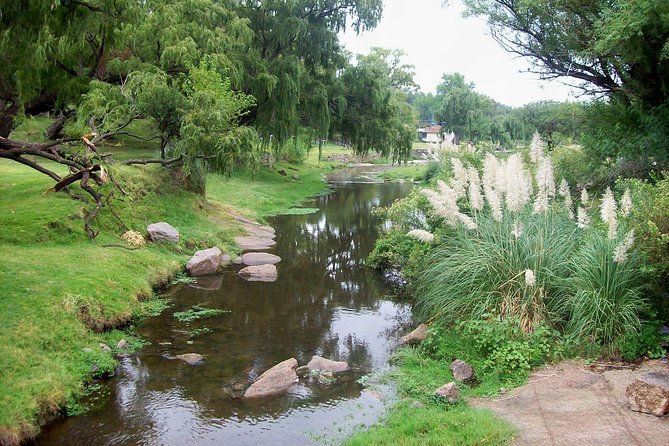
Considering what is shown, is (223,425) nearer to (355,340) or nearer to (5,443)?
(5,443)

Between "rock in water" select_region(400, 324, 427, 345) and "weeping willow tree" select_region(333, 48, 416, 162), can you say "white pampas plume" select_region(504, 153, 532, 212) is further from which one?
"weeping willow tree" select_region(333, 48, 416, 162)

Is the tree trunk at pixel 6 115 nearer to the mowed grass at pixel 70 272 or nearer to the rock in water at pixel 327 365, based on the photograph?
the mowed grass at pixel 70 272

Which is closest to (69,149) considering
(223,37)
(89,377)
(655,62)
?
(223,37)

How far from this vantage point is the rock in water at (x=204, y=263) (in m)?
14.3

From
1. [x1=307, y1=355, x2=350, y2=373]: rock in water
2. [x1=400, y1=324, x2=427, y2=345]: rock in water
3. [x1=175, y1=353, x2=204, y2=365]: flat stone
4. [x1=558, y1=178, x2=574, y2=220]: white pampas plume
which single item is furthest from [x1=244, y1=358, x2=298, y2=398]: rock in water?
[x1=558, y1=178, x2=574, y2=220]: white pampas plume

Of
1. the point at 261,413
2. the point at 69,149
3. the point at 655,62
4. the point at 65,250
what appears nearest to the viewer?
the point at 261,413

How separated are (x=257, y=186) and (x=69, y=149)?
50.4ft

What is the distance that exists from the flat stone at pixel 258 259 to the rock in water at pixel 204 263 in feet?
4.21

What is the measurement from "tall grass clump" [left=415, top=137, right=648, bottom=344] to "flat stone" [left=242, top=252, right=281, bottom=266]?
7405 millimetres

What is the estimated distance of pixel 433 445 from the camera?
5859 millimetres

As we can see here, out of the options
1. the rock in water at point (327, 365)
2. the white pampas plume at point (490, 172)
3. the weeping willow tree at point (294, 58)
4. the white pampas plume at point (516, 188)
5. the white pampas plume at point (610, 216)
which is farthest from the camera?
the weeping willow tree at point (294, 58)

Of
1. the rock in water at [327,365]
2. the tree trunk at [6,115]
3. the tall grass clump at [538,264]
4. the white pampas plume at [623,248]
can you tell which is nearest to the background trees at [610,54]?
the tall grass clump at [538,264]

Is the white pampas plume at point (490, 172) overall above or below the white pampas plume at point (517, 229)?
above

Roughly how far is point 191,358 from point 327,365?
2264 millimetres
